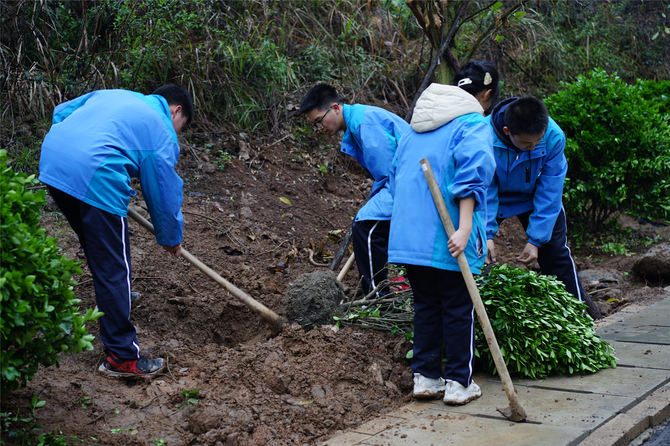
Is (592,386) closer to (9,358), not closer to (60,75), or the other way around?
(9,358)

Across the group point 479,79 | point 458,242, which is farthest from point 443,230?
point 479,79

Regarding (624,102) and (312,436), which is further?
(624,102)

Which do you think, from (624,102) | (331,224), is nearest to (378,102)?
(331,224)

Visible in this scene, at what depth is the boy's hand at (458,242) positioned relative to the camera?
2.84m

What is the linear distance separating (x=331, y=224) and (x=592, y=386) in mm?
3776

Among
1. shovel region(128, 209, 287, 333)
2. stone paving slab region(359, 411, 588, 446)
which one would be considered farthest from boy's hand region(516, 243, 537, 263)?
shovel region(128, 209, 287, 333)

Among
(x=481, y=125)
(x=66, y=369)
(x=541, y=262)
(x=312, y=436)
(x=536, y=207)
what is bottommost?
(x=66, y=369)

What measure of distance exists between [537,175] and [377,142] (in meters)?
1.15

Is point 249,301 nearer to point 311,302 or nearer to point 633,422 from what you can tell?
point 311,302

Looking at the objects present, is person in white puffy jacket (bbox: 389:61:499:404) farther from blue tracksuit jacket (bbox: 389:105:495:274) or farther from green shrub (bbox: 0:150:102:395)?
green shrub (bbox: 0:150:102:395)

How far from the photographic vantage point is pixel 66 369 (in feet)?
11.0

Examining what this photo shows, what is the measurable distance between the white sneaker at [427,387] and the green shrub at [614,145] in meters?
4.13

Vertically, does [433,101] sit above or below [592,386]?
above

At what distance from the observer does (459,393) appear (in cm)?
302
